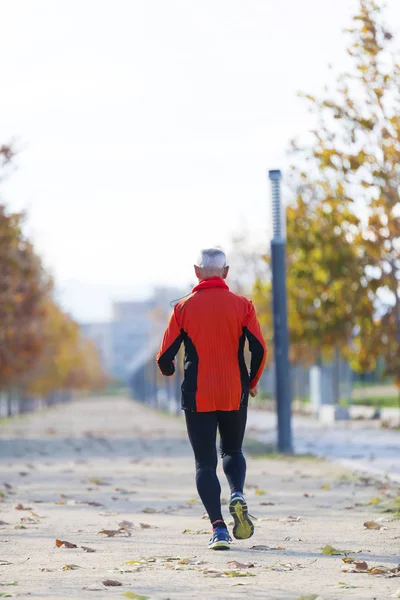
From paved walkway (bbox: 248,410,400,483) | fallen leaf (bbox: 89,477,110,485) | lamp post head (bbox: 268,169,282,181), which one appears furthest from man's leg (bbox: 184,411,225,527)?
lamp post head (bbox: 268,169,282,181)

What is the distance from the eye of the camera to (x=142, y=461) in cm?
1928

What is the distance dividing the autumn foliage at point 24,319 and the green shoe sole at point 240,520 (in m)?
21.2

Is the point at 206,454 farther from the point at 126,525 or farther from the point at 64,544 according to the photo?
the point at 126,525

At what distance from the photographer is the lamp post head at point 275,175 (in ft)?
62.2

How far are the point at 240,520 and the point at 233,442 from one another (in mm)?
535

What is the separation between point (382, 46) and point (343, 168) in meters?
2.71

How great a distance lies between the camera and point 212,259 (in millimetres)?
8258

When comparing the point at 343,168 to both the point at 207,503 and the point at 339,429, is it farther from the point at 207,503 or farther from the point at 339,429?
the point at 207,503

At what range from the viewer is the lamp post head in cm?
1895

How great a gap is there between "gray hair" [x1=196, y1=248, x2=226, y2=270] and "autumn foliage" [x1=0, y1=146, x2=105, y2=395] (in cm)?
2062

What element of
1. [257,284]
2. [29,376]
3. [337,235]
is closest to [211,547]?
[337,235]

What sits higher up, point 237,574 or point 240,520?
point 240,520

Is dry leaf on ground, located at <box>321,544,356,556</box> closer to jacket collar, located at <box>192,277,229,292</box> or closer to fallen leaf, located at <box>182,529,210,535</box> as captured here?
fallen leaf, located at <box>182,529,210,535</box>

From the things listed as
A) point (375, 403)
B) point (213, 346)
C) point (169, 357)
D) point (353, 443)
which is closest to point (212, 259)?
point (213, 346)
